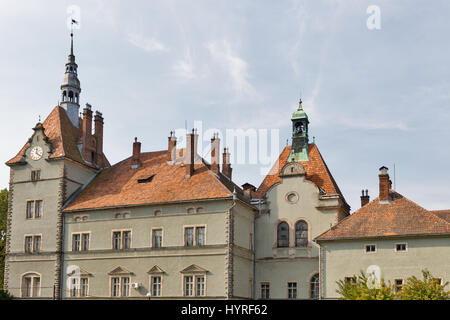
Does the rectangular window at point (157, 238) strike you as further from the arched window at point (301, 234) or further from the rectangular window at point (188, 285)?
the arched window at point (301, 234)

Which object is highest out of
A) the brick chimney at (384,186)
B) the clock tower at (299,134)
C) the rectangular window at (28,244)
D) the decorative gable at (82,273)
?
the clock tower at (299,134)

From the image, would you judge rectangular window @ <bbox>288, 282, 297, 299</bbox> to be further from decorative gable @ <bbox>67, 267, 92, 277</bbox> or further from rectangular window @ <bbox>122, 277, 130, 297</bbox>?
decorative gable @ <bbox>67, 267, 92, 277</bbox>

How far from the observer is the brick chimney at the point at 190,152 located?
4725cm

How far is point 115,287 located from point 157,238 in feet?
16.4

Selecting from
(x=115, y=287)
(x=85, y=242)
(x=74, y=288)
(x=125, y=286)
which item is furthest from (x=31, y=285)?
(x=125, y=286)

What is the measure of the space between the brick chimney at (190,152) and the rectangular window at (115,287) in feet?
32.3

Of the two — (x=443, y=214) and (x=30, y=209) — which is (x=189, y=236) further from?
(x=443, y=214)

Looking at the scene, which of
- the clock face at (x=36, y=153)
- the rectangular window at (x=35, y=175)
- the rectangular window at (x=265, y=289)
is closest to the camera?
the rectangular window at (x=265, y=289)

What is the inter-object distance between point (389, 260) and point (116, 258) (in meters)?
20.6

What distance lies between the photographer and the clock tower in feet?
163

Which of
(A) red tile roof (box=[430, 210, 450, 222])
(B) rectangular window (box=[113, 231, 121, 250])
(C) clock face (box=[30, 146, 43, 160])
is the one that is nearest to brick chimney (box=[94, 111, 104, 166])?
(C) clock face (box=[30, 146, 43, 160])

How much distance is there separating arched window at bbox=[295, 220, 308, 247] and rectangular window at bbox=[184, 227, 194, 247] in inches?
317

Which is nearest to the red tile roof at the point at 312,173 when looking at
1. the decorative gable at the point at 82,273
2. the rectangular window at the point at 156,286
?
the rectangular window at the point at 156,286

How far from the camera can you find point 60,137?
50969 mm
